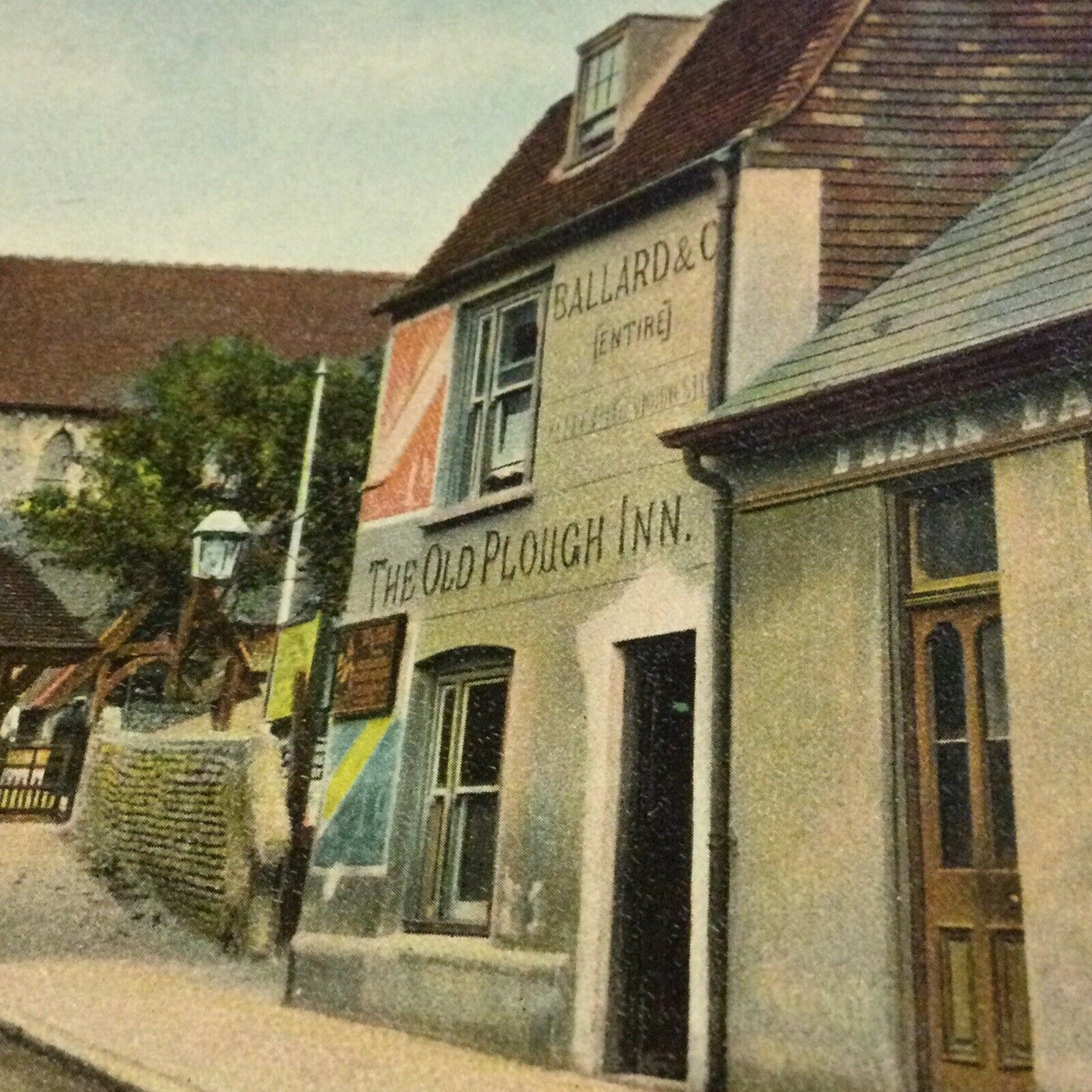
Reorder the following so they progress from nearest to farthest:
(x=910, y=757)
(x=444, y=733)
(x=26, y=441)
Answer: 1. (x=910, y=757)
2. (x=444, y=733)
3. (x=26, y=441)

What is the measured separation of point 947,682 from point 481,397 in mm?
4981

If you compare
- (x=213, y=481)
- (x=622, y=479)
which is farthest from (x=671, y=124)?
(x=213, y=481)

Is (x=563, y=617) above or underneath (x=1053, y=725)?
above

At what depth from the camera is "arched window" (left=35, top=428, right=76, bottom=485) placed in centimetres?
3294

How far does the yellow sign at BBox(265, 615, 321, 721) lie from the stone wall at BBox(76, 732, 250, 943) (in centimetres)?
283

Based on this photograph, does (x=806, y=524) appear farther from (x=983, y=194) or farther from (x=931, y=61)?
(x=931, y=61)

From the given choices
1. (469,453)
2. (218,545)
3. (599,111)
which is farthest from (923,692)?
(599,111)

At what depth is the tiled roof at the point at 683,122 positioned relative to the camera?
28.2 ft

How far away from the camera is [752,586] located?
682cm

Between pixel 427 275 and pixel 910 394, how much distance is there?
5.68 metres

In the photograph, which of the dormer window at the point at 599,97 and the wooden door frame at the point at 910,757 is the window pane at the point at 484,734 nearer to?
the wooden door frame at the point at 910,757

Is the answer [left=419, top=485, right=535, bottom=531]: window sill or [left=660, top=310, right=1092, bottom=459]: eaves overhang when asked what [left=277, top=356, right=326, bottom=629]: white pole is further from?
[left=660, top=310, right=1092, bottom=459]: eaves overhang

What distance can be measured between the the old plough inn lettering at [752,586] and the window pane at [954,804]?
0.06 ft

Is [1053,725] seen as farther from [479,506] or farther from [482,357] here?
[482,357]
